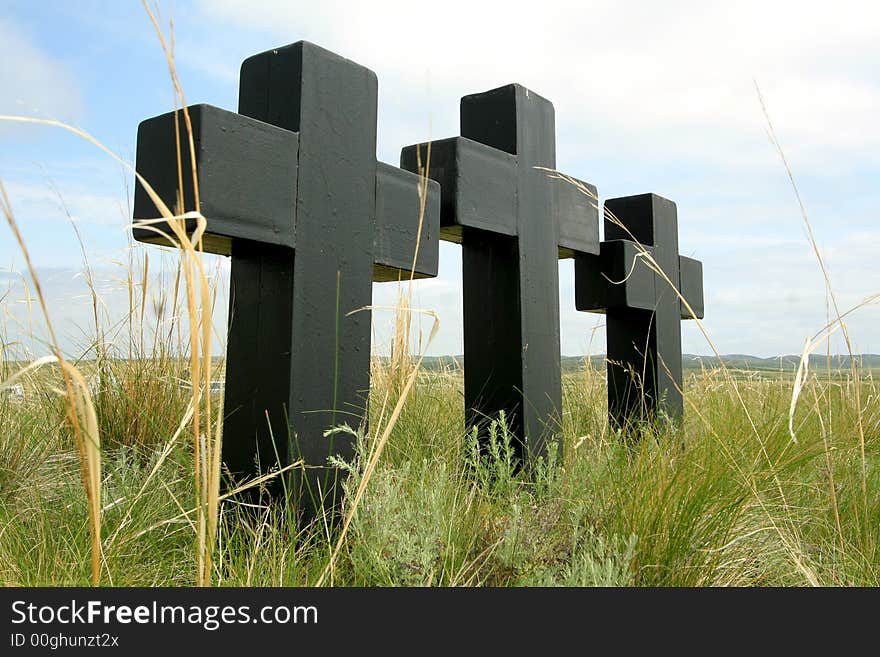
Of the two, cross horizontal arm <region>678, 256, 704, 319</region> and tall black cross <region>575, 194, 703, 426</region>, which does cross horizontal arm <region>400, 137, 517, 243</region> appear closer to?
tall black cross <region>575, 194, 703, 426</region>

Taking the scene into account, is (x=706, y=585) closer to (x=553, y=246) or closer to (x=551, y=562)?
(x=551, y=562)

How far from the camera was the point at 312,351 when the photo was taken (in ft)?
6.14

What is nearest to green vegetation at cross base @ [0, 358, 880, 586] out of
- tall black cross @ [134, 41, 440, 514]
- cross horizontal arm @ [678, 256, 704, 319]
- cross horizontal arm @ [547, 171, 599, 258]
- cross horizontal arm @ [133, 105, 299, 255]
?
tall black cross @ [134, 41, 440, 514]

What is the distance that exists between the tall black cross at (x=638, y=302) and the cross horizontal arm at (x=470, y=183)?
2.71 ft

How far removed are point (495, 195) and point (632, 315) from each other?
4.62ft

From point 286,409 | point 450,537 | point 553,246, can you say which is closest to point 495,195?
point 553,246

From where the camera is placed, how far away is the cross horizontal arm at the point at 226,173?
169 cm

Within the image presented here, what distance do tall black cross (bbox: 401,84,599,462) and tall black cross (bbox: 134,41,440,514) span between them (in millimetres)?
518

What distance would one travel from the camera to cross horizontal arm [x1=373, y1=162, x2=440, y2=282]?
2.07m

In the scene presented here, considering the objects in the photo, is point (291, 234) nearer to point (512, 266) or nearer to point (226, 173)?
point (226, 173)

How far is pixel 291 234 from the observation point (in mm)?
Answer: 1836

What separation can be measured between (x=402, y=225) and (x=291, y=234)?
40 cm

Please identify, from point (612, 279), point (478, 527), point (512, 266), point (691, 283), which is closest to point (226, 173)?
point (478, 527)

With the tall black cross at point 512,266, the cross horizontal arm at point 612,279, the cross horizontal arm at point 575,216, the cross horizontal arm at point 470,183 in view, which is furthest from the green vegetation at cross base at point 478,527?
the cross horizontal arm at point 612,279
